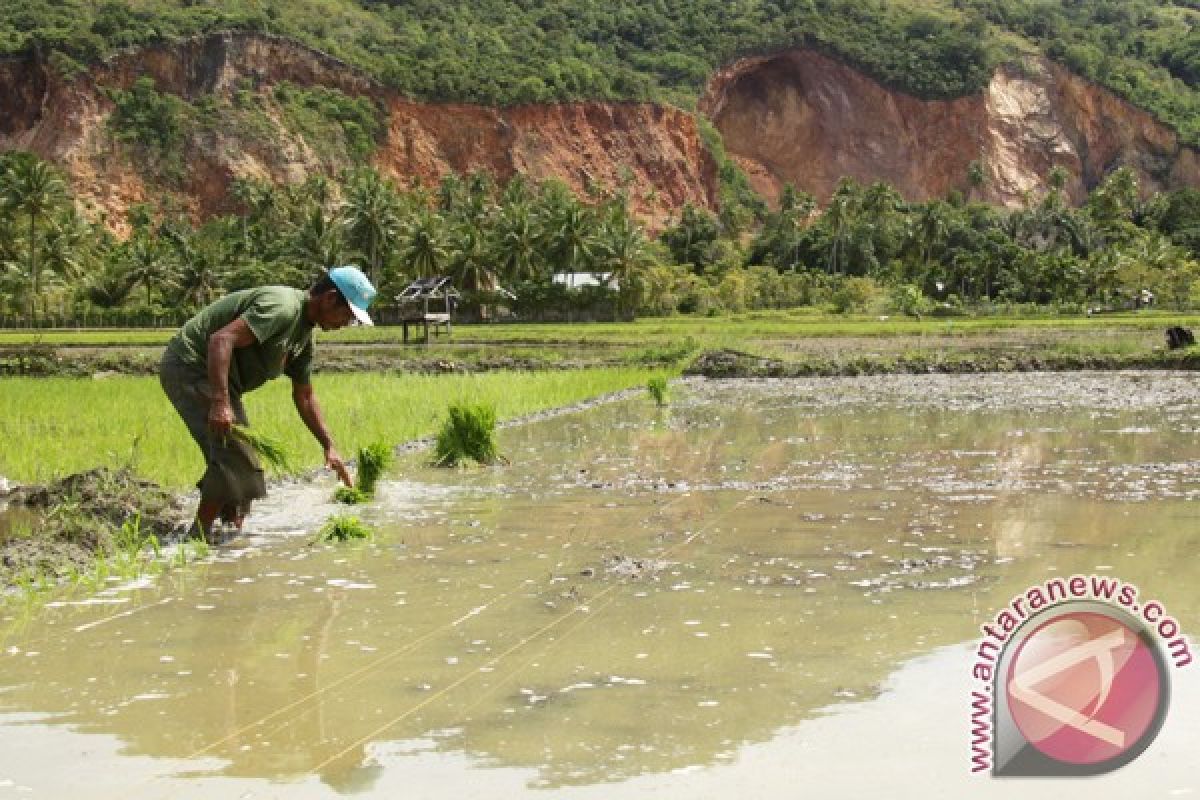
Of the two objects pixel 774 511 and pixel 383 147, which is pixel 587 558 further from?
pixel 383 147

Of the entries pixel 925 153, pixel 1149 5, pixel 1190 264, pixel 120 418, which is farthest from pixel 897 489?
pixel 1149 5

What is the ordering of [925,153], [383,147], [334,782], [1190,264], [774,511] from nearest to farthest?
[334,782], [774,511], [1190,264], [383,147], [925,153]

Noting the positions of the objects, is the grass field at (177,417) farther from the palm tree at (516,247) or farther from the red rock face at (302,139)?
the red rock face at (302,139)

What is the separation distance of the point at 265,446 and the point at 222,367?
648 mm

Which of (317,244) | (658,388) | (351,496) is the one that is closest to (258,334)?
(351,496)

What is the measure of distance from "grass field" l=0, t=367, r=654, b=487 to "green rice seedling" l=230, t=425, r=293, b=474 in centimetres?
15

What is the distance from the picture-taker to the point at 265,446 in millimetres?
7719

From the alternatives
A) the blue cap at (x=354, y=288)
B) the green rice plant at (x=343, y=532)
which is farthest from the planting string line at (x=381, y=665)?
the blue cap at (x=354, y=288)

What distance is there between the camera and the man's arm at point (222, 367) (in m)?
7.21

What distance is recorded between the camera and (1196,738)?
4.15 m

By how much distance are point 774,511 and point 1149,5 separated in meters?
179

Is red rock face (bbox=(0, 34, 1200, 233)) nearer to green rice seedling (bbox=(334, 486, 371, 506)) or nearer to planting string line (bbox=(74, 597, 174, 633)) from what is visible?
green rice seedling (bbox=(334, 486, 371, 506))

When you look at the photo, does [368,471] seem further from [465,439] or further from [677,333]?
[677,333]

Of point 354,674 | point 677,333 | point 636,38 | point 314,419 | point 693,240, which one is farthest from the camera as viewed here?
point 636,38
